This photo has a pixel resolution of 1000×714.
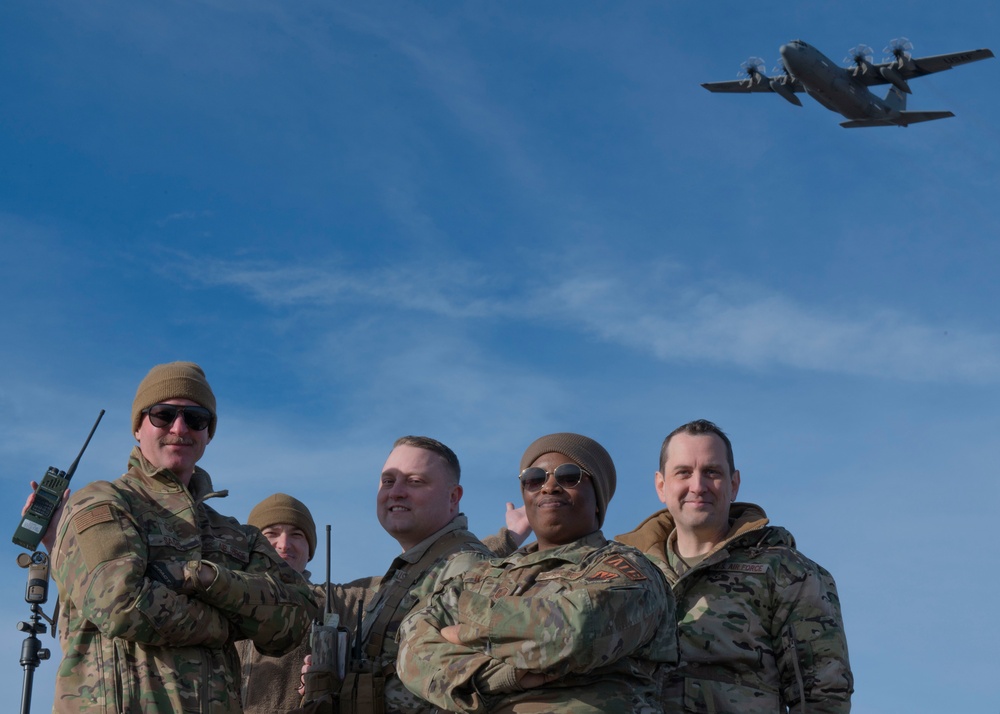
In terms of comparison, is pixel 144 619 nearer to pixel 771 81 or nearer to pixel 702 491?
pixel 702 491

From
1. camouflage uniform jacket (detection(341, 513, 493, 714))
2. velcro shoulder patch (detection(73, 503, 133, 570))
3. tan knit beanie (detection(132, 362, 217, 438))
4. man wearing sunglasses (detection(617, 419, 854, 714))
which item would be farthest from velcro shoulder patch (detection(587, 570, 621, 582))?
tan knit beanie (detection(132, 362, 217, 438))

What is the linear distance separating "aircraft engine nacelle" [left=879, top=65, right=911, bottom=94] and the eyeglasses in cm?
4032

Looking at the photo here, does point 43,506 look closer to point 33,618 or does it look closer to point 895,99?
point 33,618

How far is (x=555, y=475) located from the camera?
4973 mm

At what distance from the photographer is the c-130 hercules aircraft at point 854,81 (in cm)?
3953

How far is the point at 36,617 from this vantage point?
22.7ft

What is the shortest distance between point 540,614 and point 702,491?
2025 mm

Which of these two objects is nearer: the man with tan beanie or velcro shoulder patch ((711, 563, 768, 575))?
velcro shoulder patch ((711, 563, 768, 575))

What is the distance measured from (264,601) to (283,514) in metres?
2.39

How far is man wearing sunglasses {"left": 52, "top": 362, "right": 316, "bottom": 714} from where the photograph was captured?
16.7ft

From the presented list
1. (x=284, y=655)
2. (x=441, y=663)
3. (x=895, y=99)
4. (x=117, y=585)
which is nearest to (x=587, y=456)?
(x=441, y=663)

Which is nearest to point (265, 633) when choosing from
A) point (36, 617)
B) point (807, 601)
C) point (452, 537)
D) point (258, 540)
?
point (258, 540)

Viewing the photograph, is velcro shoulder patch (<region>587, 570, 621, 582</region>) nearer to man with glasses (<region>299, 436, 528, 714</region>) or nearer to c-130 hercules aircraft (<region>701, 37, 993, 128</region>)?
man with glasses (<region>299, 436, 528, 714</region>)

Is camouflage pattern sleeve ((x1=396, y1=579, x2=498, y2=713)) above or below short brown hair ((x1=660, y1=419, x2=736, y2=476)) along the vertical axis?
below
